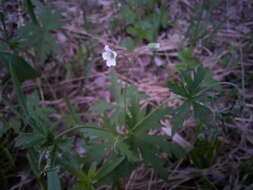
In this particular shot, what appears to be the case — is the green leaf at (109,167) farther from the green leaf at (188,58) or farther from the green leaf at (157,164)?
the green leaf at (188,58)

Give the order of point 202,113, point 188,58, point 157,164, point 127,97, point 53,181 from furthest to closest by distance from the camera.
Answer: point 188,58
point 127,97
point 157,164
point 202,113
point 53,181

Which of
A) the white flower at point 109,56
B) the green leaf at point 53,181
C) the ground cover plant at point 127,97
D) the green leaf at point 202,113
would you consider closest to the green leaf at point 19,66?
the ground cover plant at point 127,97

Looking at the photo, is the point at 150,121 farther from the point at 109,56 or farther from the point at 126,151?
the point at 109,56

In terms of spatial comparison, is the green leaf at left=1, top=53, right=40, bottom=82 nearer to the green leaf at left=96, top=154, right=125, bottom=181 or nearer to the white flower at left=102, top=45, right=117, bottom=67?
the white flower at left=102, top=45, right=117, bottom=67

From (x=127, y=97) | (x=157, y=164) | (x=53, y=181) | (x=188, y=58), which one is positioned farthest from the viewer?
(x=188, y=58)

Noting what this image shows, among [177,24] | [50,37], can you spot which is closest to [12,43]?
[50,37]

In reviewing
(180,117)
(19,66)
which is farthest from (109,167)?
(19,66)

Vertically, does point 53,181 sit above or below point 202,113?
below

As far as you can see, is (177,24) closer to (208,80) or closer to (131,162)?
(208,80)
